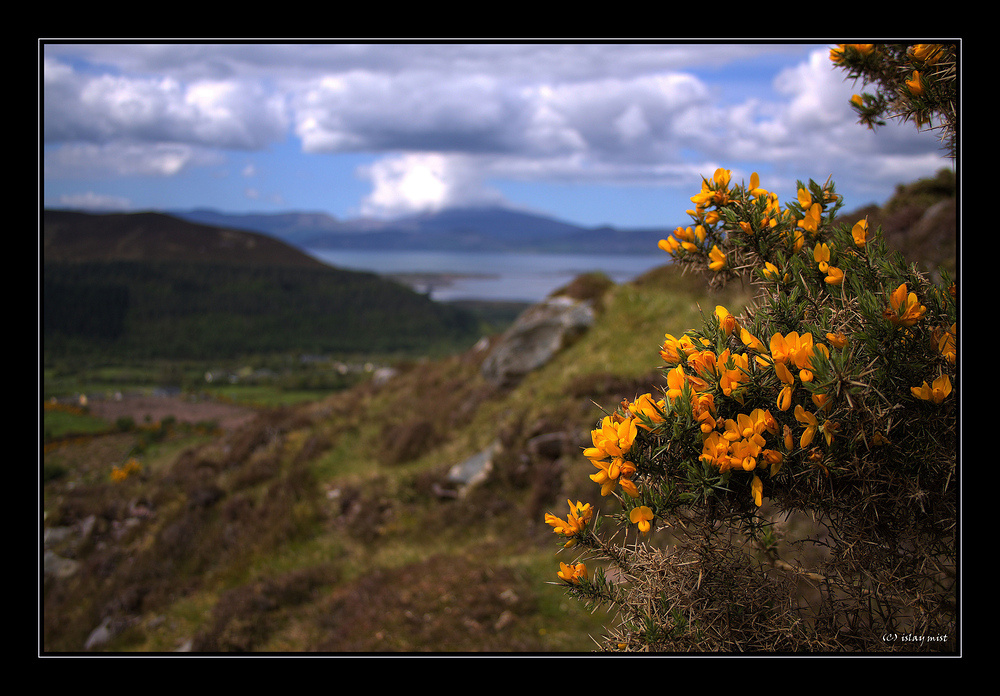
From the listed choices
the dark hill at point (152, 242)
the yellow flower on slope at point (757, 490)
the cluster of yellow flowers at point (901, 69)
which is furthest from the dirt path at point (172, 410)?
the cluster of yellow flowers at point (901, 69)

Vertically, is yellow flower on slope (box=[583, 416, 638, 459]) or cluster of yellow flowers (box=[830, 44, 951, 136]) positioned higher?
cluster of yellow flowers (box=[830, 44, 951, 136])

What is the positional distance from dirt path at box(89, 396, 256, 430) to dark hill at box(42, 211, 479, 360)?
132cm

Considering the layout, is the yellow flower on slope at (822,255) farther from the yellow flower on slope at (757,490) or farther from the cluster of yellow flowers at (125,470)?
the cluster of yellow flowers at (125,470)

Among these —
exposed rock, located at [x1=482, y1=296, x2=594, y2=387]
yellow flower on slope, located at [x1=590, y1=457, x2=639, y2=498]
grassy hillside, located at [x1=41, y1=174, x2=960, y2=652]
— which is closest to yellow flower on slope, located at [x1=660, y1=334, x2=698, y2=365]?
yellow flower on slope, located at [x1=590, y1=457, x2=639, y2=498]

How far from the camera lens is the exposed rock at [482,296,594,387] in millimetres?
14180

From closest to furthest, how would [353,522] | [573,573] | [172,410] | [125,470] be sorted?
[573,573] < [353,522] < [125,470] < [172,410]

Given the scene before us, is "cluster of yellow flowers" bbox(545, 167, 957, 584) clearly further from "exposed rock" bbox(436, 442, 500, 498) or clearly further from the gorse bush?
"exposed rock" bbox(436, 442, 500, 498)

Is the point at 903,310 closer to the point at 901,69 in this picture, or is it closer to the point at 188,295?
the point at 901,69

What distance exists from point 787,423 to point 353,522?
9.17 m

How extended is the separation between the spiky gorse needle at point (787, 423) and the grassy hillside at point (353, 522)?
14.1 feet

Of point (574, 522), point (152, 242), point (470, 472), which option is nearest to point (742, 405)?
point (574, 522)

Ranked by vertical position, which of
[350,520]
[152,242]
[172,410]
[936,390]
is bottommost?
[350,520]

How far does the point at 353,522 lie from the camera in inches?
383
